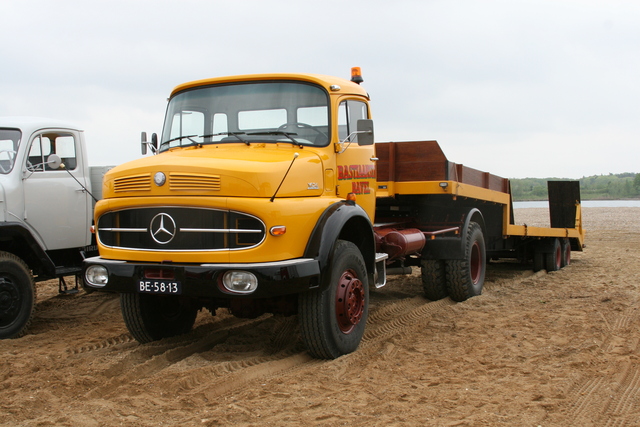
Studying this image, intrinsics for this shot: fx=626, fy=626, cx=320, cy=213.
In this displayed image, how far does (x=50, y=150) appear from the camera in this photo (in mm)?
7527

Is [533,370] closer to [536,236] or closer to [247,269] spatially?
[247,269]

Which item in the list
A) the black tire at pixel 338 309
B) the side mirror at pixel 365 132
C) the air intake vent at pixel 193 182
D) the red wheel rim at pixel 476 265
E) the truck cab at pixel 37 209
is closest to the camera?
the air intake vent at pixel 193 182

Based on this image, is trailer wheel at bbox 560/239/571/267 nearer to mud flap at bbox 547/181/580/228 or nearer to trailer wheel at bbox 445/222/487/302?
mud flap at bbox 547/181/580/228

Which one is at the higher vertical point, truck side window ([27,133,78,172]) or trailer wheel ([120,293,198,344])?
truck side window ([27,133,78,172])

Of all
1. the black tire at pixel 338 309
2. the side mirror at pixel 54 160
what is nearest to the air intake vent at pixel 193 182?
the black tire at pixel 338 309

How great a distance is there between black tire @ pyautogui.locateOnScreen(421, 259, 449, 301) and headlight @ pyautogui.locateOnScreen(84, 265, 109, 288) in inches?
177

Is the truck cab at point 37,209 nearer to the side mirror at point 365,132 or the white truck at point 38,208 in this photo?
the white truck at point 38,208

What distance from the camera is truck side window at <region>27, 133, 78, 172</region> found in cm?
727

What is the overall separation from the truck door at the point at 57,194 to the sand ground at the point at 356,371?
1085 mm

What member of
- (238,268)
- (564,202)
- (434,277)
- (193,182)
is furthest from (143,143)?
(564,202)

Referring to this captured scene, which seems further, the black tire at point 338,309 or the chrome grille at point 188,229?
the black tire at point 338,309

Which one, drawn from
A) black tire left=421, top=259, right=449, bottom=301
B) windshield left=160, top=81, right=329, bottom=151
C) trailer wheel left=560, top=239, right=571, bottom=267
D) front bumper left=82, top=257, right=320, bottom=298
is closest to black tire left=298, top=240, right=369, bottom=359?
front bumper left=82, top=257, right=320, bottom=298

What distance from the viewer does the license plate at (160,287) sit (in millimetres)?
4863

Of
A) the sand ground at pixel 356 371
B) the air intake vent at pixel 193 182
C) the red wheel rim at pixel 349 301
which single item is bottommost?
the sand ground at pixel 356 371
